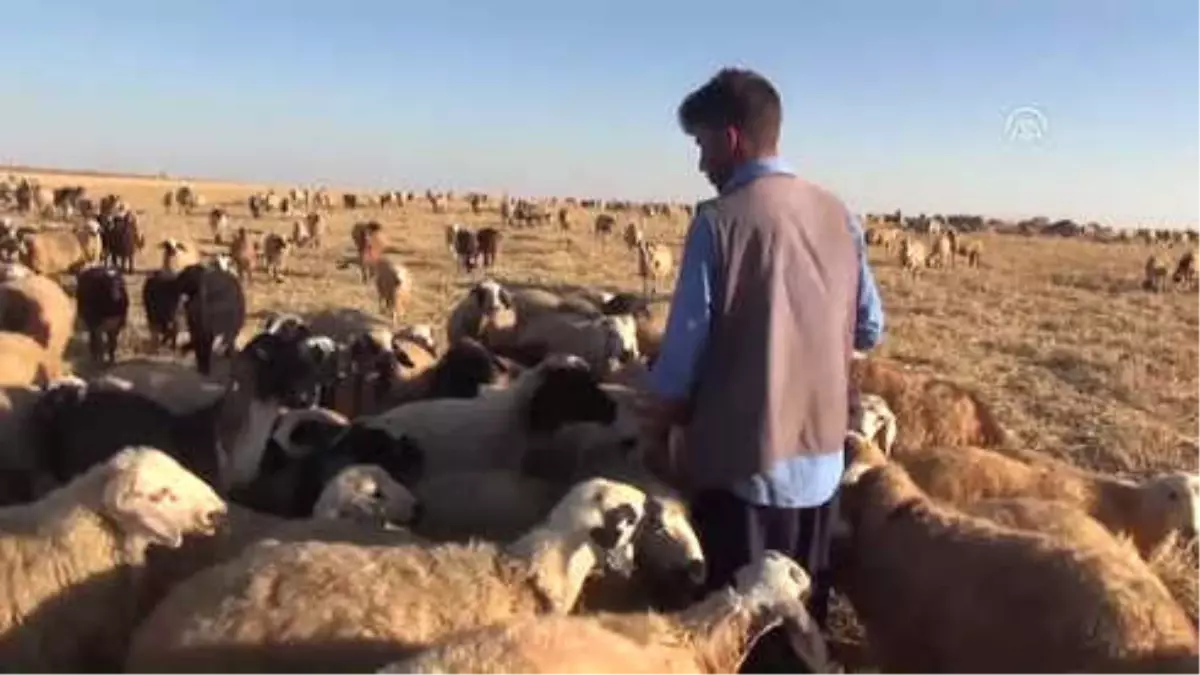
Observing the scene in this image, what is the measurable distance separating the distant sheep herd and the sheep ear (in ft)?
0.05

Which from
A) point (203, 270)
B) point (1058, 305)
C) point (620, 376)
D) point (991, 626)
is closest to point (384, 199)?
point (1058, 305)

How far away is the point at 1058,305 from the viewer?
32875 millimetres

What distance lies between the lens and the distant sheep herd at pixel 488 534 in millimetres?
5402

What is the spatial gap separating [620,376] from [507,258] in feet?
99.9

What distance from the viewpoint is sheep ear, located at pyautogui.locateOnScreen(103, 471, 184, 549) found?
6.52 m

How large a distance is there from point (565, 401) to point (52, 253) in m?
22.9

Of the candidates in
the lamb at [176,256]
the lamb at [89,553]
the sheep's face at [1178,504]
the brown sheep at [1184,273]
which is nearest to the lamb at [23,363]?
the lamb at [89,553]

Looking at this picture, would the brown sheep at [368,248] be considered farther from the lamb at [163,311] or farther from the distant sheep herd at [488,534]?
the distant sheep herd at [488,534]

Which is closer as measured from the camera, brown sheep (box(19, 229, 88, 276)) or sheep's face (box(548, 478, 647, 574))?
sheep's face (box(548, 478, 647, 574))

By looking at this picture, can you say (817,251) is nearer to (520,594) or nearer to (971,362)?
(520,594)

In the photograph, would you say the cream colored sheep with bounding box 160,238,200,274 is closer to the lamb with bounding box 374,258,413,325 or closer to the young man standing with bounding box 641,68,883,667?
the lamb with bounding box 374,258,413,325

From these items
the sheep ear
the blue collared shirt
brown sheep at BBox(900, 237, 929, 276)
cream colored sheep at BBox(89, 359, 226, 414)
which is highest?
the blue collared shirt

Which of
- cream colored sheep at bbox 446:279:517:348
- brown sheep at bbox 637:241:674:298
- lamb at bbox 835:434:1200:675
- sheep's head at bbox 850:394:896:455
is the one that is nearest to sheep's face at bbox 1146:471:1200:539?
sheep's head at bbox 850:394:896:455

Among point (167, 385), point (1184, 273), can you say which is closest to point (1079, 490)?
point (167, 385)
